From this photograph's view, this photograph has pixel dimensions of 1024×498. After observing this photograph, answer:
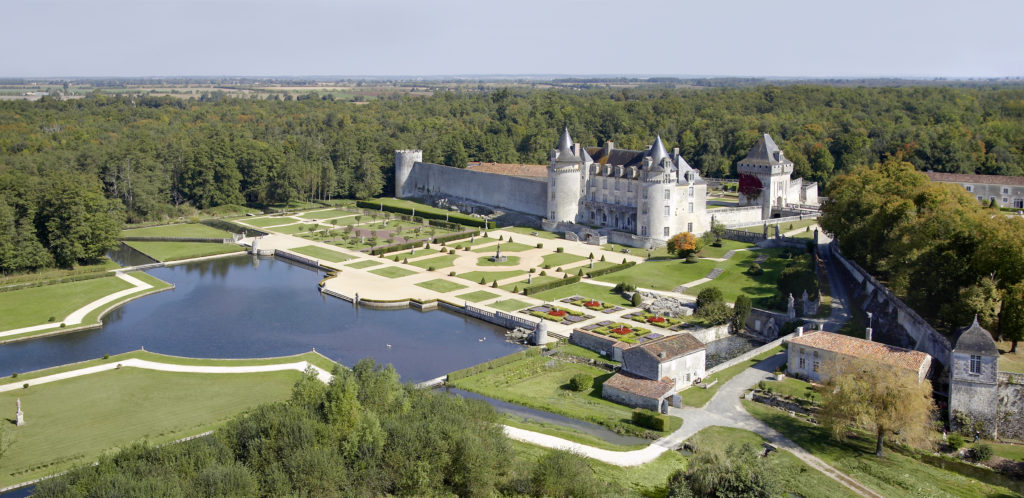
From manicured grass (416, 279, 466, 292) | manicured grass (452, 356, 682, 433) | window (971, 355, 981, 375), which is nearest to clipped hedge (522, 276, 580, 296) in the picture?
manicured grass (416, 279, 466, 292)

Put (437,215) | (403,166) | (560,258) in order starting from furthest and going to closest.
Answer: (403,166), (437,215), (560,258)

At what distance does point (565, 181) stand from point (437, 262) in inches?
583

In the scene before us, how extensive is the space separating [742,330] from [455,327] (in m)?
14.5

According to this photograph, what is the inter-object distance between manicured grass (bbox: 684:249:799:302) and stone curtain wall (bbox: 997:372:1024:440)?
15878 mm

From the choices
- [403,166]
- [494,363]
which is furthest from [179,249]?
[494,363]

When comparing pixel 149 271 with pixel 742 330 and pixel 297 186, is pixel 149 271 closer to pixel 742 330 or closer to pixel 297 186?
pixel 297 186

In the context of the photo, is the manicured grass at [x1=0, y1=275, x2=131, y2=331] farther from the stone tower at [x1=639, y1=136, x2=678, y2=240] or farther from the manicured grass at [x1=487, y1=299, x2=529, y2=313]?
the stone tower at [x1=639, y1=136, x2=678, y2=240]

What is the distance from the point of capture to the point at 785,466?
977 inches

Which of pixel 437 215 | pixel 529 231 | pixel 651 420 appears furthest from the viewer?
pixel 437 215

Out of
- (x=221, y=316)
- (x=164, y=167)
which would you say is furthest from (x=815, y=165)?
(x=164, y=167)

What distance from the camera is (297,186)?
77.9 meters

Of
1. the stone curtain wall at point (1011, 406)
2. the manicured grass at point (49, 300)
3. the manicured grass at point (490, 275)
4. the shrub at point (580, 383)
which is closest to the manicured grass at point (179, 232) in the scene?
the manicured grass at point (49, 300)

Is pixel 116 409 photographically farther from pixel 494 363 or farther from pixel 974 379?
pixel 974 379

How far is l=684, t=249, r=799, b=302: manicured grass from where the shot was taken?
44.4 metres
